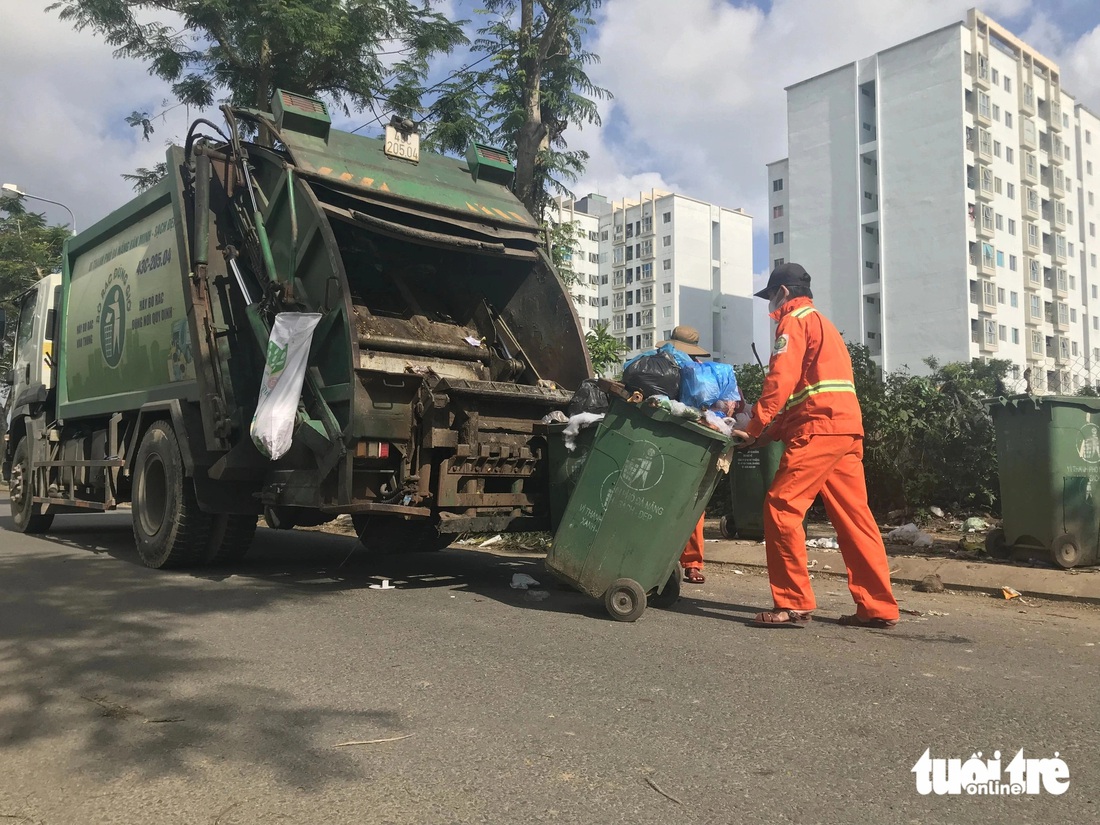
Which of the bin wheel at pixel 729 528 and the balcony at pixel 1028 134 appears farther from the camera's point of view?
the balcony at pixel 1028 134

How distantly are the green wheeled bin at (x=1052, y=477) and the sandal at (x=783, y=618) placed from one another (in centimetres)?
232

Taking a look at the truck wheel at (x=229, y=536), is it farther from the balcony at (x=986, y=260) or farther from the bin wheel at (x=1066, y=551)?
the balcony at (x=986, y=260)

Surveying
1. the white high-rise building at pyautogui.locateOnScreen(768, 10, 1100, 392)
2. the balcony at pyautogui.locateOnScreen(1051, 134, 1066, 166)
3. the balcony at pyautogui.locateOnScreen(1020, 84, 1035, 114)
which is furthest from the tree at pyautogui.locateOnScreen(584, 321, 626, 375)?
the balcony at pyautogui.locateOnScreen(1051, 134, 1066, 166)

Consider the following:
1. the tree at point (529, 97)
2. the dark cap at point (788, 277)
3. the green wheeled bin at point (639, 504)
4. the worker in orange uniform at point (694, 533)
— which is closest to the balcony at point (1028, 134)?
the tree at point (529, 97)

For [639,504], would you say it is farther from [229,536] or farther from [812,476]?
[229,536]

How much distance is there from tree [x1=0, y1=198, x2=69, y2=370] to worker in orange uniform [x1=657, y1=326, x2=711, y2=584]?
1913cm

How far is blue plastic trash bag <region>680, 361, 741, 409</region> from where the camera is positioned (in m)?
5.01

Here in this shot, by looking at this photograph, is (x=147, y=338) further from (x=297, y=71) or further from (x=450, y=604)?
(x=297, y=71)

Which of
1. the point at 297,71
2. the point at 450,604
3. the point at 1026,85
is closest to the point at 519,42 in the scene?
the point at 297,71

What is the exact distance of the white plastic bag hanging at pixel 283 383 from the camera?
4.89 meters

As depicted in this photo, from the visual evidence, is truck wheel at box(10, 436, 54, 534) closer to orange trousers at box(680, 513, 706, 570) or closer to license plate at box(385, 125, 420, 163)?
license plate at box(385, 125, 420, 163)

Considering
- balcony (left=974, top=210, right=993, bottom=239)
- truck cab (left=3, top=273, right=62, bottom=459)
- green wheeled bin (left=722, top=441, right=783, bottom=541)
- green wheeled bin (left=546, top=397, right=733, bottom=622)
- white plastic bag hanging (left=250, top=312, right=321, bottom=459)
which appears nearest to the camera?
green wheeled bin (left=546, top=397, right=733, bottom=622)

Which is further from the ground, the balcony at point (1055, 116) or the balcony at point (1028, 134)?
the balcony at point (1055, 116)

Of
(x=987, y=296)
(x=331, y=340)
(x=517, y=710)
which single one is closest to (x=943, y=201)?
(x=987, y=296)
